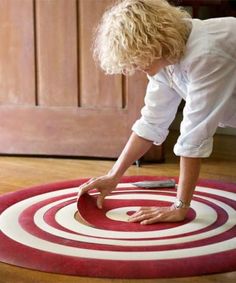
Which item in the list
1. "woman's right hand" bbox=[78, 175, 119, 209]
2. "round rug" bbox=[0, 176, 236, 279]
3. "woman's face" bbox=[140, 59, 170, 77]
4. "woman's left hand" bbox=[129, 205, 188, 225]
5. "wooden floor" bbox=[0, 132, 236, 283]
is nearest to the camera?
"round rug" bbox=[0, 176, 236, 279]

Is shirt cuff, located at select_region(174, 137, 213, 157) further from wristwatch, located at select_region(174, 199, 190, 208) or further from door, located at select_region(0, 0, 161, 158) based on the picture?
door, located at select_region(0, 0, 161, 158)

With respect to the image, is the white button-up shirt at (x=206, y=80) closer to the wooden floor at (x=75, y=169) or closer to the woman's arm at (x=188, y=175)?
the woman's arm at (x=188, y=175)

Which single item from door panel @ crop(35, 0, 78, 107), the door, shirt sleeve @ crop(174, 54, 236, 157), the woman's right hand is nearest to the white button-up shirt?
shirt sleeve @ crop(174, 54, 236, 157)

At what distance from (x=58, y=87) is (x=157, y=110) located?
2.83 feet

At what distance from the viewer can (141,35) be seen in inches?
47.0

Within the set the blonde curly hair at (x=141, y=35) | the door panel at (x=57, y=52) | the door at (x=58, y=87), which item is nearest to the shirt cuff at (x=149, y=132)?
the blonde curly hair at (x=141, y=35)

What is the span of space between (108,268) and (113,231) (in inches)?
8.4

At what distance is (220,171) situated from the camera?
2.00 m

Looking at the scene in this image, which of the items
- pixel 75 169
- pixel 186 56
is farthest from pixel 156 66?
pixel 75 169

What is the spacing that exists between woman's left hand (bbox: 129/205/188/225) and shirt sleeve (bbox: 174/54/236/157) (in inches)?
6.6

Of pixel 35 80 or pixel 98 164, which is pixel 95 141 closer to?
pixel 98 164

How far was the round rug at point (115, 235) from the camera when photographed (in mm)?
1125

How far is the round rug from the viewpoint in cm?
112

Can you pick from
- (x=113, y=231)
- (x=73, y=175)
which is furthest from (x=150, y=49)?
(x=73, y=175)
